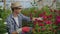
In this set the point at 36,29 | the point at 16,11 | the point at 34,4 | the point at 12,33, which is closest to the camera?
the point at 36,29

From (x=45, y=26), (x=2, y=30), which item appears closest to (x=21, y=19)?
(x=45, y=26)

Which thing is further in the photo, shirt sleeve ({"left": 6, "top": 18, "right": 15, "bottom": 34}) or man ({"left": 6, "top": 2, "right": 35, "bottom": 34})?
man ({"left": 6, "top": 2, "right": 35, "bottom": 34})

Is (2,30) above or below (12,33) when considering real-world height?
above

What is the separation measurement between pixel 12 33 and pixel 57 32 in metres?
0.67

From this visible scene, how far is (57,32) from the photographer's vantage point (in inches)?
95.6

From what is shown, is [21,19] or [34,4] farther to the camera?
[34,4]

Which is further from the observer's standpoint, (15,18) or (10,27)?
(15,18)

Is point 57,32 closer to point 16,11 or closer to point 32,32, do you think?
point 32,32

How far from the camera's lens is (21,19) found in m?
3.41

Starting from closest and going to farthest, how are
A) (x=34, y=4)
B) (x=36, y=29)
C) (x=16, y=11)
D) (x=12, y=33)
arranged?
(x=36, y=29) → (x=12, y=33) → (x=16, y=11) → (x=34, y=4)

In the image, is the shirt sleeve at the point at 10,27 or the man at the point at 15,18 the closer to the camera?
the shirt sleeve at the point at 10,27

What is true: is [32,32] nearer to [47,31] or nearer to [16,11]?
[47,31]

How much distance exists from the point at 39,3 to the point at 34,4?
0.60 feet

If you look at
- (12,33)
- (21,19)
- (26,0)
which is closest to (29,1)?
(26,0)
